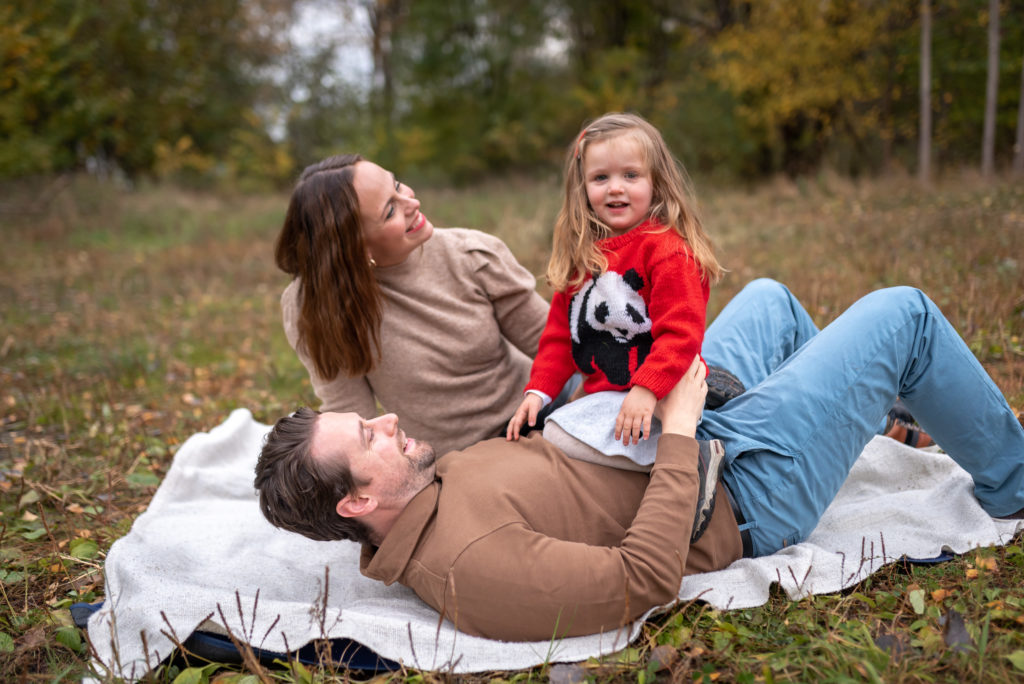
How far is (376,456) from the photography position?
2.40 meters

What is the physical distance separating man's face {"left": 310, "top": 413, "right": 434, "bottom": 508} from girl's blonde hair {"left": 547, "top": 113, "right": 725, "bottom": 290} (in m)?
0.84

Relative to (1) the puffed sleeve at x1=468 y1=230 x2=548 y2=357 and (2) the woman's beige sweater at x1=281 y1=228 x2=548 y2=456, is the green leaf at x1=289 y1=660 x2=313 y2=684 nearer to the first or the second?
(2) the woman's beige sweater at x1=281 y1=228 x2=548 y2=456

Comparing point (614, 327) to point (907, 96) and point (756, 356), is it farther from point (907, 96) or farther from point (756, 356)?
point (907, 96)

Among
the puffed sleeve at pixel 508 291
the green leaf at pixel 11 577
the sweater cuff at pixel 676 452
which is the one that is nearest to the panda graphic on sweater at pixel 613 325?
the sweater cuff at pixel 676 452

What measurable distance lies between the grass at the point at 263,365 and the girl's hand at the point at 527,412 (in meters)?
0.82

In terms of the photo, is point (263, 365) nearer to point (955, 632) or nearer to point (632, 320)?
point (632, 320)


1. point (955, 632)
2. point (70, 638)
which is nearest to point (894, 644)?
point (955, 632)

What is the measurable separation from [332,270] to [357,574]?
1221mm

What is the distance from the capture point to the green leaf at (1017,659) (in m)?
1.92

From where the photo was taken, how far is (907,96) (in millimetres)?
14922

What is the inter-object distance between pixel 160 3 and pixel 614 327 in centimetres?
2205

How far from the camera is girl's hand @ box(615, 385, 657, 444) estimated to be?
7.84ft

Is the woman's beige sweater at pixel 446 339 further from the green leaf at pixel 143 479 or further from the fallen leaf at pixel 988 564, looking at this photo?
the fallen leaf at pixel 988 564

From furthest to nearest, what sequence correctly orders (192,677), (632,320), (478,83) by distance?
1. (478,83)
2. (632,320)
3. (192,677)
